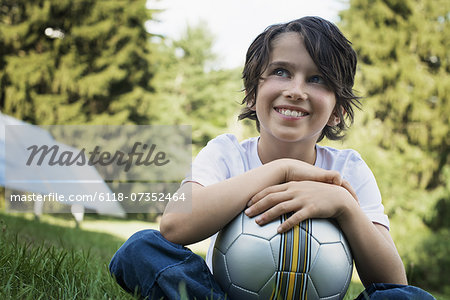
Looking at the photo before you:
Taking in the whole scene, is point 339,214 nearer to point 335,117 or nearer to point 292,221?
point 292,221

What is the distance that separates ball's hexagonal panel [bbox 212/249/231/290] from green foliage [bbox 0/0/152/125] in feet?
58.2

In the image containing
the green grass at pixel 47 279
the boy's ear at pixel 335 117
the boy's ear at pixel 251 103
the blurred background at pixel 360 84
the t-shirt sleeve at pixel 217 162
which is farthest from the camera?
the blurred background at pixel 360 84

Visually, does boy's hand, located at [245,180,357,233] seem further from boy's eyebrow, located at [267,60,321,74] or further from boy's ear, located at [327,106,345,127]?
boy's ear, located at [327,106,345,127]

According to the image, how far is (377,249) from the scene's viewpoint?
195 centimetres

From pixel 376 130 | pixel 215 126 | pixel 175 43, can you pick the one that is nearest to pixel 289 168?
pixel 376 130

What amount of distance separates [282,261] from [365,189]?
84 cm

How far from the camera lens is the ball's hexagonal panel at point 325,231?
187cm

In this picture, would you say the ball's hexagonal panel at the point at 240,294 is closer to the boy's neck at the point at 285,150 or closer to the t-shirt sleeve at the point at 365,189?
the t-shirt sleeve at the point at 365,189

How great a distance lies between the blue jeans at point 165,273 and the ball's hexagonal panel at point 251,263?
141 mm

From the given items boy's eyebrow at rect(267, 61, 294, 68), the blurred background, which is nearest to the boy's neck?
boy's eyebrow at rect(267, 61, 294, 68)

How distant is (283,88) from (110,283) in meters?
1.33

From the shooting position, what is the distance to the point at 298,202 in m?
1.86

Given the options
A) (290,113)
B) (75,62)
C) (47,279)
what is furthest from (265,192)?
(75,62)

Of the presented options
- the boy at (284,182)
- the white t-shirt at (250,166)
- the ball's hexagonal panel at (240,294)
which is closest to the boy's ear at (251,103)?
the boy at (284,182)
